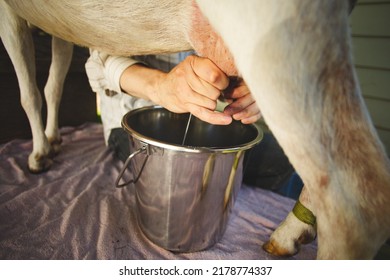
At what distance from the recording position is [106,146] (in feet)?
4.04

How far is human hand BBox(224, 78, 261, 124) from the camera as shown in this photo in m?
0.59

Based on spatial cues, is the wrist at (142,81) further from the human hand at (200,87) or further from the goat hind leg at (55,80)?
the goat hind leg at (55,80)

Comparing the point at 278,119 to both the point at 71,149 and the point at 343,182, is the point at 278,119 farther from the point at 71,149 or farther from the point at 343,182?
the point at 71,149

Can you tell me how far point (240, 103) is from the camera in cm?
60

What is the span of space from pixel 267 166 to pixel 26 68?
0.95 m

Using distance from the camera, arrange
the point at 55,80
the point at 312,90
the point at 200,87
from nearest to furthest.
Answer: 1. the point at 312,90
2. the point at 200,87
3. the point at 55,80

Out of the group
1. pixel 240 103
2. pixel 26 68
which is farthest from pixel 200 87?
pixel 26 68

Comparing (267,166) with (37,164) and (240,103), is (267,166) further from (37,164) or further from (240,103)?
(37,164)

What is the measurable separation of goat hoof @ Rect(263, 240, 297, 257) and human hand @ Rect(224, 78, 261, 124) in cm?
35

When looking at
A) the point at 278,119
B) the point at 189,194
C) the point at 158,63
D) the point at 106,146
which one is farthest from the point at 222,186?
the point at 158,63

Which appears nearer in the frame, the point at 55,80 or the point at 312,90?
the point at 312,90
